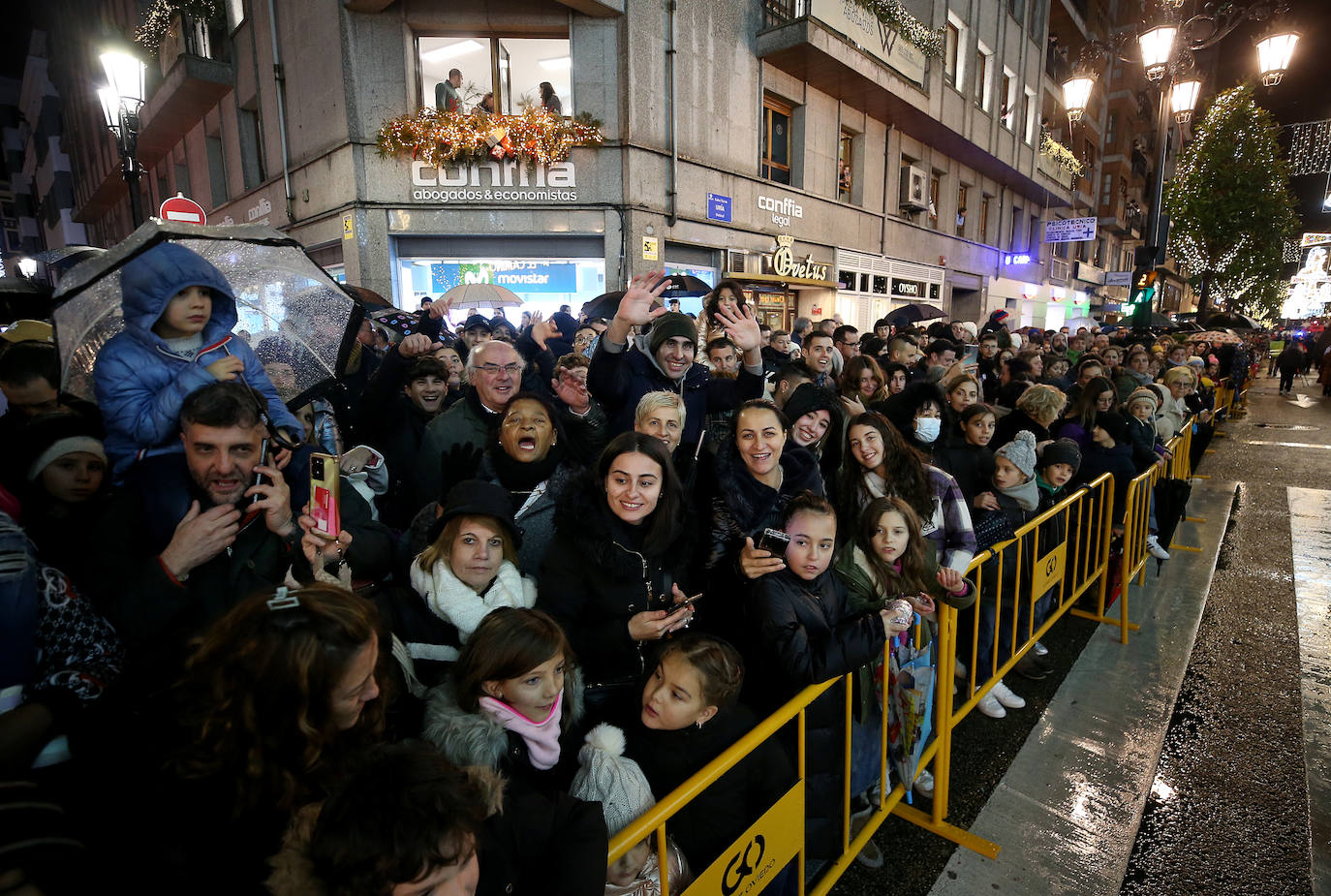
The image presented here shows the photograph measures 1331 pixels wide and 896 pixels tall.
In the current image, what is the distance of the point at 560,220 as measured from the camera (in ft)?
37.2

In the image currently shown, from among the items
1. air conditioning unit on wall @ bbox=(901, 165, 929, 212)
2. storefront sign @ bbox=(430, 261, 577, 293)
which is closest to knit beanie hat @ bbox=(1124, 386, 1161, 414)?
storefront sign @ bbox=(430, 261, 577, 293)

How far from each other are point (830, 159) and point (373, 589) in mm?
16496

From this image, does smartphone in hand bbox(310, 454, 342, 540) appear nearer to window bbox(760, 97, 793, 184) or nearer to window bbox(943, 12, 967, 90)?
window bbox(760, 97, 793, 184)

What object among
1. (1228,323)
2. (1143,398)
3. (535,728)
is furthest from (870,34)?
(535,728)

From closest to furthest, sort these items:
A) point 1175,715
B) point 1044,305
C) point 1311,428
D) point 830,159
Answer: point 1175,715, point 1311,428, point 830,159, point 1044,305

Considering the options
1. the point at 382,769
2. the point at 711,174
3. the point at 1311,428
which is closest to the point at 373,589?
the point at 382,769

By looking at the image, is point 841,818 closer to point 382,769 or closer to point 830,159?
point 382,769

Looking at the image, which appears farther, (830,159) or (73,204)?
(73,204)

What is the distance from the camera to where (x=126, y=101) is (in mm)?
6363

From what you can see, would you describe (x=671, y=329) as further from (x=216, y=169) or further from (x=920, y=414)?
(x=216, y=169)

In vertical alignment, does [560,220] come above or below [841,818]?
above

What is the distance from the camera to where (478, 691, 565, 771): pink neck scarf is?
175 cm

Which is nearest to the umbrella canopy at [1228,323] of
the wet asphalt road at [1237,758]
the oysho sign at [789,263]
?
the oysho sign at [789,263]

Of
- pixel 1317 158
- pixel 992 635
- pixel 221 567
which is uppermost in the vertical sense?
pixel 1317 158
